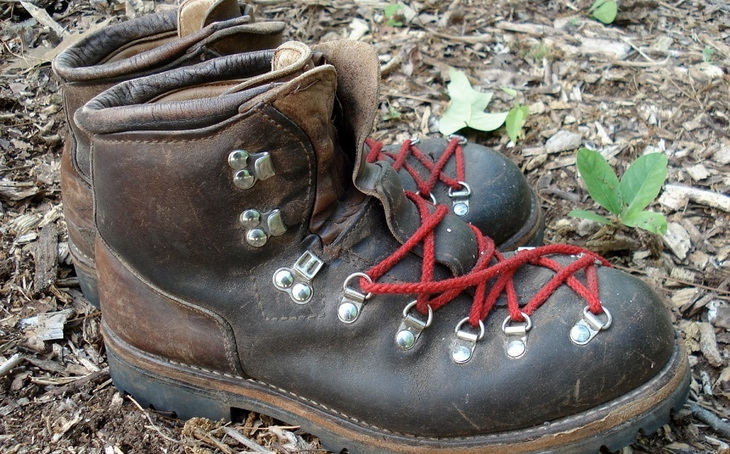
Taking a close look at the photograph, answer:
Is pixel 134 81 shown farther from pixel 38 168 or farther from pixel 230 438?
pixel 38 168

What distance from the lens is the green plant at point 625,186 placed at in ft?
6.94

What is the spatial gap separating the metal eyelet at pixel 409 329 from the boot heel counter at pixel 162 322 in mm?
339

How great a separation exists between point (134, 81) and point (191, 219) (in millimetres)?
281

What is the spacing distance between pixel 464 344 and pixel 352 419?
0.92 feet

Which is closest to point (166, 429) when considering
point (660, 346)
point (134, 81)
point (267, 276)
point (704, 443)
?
point (267, 276)

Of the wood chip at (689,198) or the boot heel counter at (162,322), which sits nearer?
the boot heel counter at (162,322)

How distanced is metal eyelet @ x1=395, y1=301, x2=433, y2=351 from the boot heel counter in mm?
339

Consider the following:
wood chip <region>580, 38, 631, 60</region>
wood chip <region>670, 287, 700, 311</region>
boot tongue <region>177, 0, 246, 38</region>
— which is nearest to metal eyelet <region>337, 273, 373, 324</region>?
boot tongue <region>177, 0, 246, 38</region>

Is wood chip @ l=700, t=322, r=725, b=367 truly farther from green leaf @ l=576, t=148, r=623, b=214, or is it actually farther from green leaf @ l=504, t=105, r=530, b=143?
green leaf @ l=504, t=105, r=530, b=143

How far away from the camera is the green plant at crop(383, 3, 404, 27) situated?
320 cm

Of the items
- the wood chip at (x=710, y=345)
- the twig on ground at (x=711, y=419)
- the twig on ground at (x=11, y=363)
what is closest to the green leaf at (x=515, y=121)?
the wood chip at (x=710, y=345)

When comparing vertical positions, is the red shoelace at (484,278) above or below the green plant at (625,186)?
above

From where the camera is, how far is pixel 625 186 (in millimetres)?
2160

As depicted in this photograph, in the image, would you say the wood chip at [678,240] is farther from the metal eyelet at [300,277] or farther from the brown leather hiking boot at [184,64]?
the metal eyelet at [300,277]
